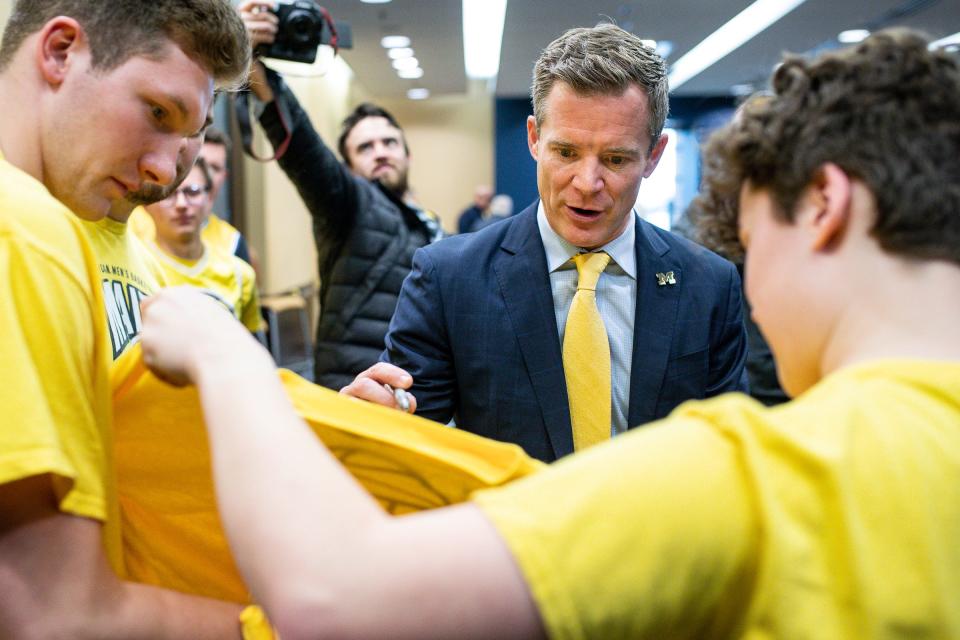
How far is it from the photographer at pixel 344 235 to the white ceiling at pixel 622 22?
4.49 metres

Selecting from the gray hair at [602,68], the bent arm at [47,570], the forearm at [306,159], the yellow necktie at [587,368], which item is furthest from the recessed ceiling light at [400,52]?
the bent arm at [47,570]

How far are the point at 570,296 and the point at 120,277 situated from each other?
926 mm

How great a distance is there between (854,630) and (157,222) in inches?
132

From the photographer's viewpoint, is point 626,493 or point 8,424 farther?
point 8,424

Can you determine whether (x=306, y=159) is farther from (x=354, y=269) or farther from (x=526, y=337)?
(x=526, y=337)

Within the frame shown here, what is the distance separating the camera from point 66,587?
937 millimetres

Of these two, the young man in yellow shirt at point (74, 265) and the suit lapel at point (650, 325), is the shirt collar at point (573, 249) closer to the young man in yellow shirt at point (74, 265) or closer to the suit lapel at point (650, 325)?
the suit lapel at point (650, 325)

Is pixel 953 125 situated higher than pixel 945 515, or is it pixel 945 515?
pixel 953 125

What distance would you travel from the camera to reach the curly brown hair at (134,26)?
120 cm

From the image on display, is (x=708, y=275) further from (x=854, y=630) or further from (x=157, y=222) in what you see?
(x=157, y=222)

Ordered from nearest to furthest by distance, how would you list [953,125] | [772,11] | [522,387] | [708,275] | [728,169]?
1. [953,125]
2. [728,169]
3. [522,387]
4. [708,275]
5. [772,11]

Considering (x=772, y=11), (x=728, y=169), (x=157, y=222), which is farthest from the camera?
(x=772, y=11)

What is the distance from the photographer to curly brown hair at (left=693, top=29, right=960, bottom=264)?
84cm

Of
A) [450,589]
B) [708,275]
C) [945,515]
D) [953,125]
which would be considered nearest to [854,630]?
[945,515]
